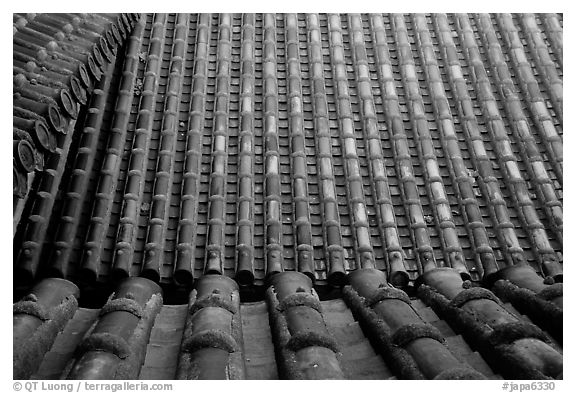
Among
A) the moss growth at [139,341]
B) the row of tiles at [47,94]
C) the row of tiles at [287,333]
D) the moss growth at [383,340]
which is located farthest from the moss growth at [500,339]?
the row of tiles at [47,94]

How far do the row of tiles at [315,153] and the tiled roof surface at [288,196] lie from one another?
0.02 meters

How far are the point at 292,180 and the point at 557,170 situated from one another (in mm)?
2330

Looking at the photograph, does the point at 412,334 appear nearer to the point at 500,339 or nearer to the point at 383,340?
the point at 383,340

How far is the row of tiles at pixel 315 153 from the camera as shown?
14.6 ft

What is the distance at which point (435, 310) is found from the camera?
3.67m

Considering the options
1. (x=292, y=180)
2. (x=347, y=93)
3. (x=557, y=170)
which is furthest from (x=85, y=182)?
(x=557, y=170)

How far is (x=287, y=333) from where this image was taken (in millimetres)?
3164

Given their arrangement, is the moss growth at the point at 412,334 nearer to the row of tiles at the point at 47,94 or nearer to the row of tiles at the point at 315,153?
the row of tiles at the point at 315,153

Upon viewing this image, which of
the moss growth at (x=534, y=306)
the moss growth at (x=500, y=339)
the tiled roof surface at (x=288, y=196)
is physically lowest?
the moss growth at (x=500, y=339)

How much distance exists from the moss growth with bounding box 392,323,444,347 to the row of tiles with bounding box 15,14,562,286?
1.36 m

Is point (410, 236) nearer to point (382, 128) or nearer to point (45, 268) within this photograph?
point (382, 128)

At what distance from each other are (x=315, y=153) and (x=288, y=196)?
22.7 inches

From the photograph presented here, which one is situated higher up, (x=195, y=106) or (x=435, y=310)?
(x=195, y=106)

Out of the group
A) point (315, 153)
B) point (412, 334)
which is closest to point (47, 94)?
point (315, 153)
